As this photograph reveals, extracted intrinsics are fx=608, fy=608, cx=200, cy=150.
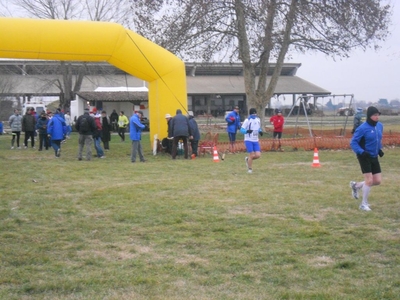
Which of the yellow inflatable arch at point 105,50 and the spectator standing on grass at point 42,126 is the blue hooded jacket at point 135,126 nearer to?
the yellow inflatable arch at point 105,50

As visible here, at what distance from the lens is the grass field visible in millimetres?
5754

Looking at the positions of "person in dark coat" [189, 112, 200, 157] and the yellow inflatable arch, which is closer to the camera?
the yellow inflatable arch

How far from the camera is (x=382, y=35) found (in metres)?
27.2

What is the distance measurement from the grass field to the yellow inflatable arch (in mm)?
4488

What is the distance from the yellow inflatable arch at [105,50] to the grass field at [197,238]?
4.49 metres

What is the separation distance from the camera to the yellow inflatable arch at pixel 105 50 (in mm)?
16703

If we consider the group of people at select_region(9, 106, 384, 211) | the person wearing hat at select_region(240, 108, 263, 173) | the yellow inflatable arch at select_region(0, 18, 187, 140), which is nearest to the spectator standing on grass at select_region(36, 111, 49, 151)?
the group of people at select_region(9, 106, 384, 211)

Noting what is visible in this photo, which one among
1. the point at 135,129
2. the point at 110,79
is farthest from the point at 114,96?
the point at 135,129

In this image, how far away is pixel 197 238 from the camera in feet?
25.3

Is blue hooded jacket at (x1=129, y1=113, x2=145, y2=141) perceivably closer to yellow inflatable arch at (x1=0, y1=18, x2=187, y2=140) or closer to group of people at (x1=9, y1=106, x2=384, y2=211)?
group of people at (x1=9, y1=106, x2=384, y2=211)

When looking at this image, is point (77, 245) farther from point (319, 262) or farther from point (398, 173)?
point (398, 173)

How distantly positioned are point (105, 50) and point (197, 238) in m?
11.4

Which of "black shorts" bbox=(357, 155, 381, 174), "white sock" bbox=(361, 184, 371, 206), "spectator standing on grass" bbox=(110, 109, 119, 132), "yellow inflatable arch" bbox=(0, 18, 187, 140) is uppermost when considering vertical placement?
"yellow inflatable arch" bbox=(0, 18, 187, 140)

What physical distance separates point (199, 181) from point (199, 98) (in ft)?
153
